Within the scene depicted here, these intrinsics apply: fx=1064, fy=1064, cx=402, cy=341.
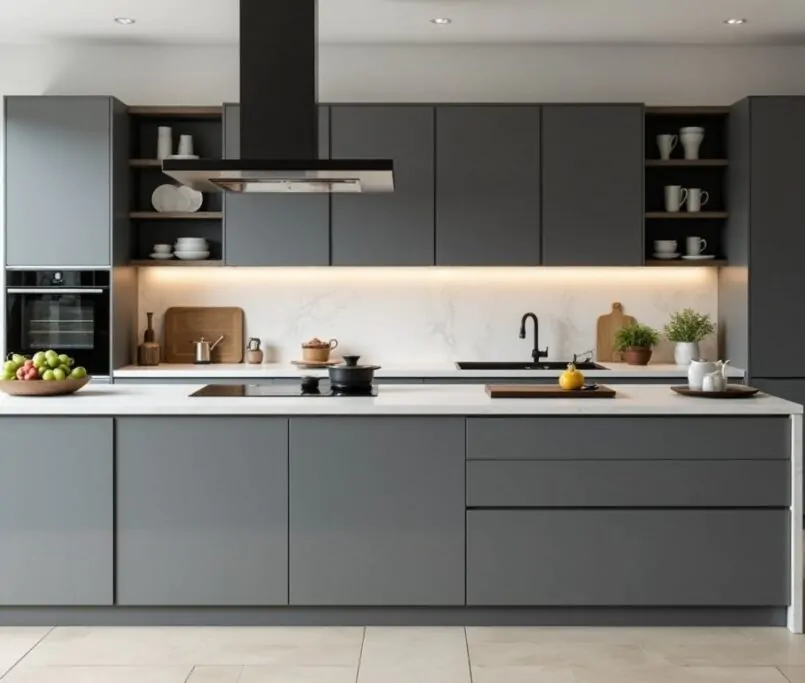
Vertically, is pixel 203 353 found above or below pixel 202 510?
above

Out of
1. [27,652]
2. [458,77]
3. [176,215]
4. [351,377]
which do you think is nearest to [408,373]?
[351,377]

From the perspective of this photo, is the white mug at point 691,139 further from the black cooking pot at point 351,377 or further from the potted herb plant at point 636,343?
the black cooking pot at point 351,377

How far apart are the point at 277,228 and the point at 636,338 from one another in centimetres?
210

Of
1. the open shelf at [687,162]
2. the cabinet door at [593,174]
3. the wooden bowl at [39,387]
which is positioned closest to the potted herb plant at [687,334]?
the cabinet door at [593,174]

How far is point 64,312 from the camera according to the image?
225 inches

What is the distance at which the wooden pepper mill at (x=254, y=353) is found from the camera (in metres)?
6.09

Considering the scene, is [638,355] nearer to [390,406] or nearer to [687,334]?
[687,334]

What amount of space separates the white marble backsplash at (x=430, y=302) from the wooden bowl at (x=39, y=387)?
214 cm

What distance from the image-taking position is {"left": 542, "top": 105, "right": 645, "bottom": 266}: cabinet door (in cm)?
578

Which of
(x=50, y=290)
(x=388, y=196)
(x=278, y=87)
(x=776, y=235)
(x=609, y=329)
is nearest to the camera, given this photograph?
(x=278, y=87)

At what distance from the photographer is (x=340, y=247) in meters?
5.82

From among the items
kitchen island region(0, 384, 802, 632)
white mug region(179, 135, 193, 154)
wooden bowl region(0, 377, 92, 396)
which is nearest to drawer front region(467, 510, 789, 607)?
kitchen island region(0, 384, 802, 632)

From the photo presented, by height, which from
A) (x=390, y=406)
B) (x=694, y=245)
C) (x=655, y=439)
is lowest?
(x=655, y=439)

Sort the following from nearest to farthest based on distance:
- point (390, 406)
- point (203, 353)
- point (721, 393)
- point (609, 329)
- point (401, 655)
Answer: point (401, 655) < point (390, 406) < point (721, 393) < point (203, 353) < point (609, 329)
